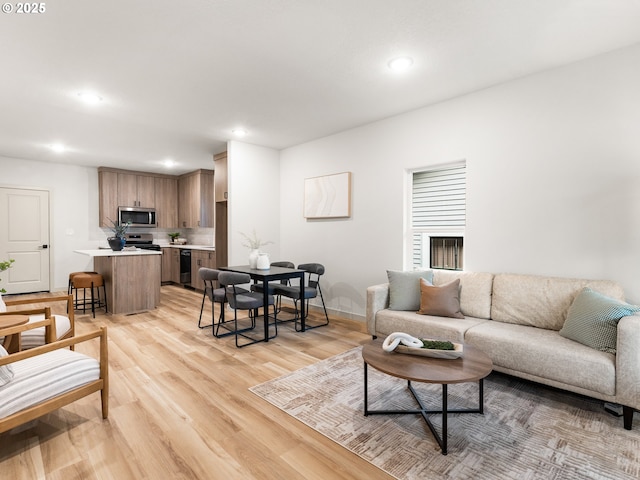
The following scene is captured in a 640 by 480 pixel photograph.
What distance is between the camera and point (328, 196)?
5012mm

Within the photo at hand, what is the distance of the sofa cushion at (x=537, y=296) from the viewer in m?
2.75

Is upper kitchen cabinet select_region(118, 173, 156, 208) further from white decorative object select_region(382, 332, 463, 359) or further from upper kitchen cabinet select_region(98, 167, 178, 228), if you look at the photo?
white decorative object select_region(382, 332, 463, 359)

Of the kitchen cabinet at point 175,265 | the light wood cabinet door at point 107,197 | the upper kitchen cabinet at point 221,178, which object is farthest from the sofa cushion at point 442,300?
the light wood cabinet door at point 107,197

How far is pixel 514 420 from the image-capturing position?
2211 millimetres

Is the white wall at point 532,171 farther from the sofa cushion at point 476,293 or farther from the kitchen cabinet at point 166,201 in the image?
the kitchen cabinet at point 166,201

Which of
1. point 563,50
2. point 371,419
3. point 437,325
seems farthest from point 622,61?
point 371,419

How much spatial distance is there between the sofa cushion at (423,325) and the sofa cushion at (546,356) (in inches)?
4.3

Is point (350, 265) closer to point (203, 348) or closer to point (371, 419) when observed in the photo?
point (203, 348)

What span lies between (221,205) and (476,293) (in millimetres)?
4488

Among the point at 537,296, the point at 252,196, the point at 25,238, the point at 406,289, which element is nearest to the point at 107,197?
the point at 25,238

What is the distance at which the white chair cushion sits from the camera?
1.76 m

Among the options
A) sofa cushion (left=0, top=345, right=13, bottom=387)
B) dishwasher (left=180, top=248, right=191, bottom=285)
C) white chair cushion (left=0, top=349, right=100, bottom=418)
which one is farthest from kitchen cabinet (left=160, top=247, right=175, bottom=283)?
sofa cushion (left=0, top=345, right=13, bottom=387)

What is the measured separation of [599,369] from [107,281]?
5.87 metres

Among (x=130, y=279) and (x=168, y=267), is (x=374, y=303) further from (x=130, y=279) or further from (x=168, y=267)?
(x=168, y=267)
